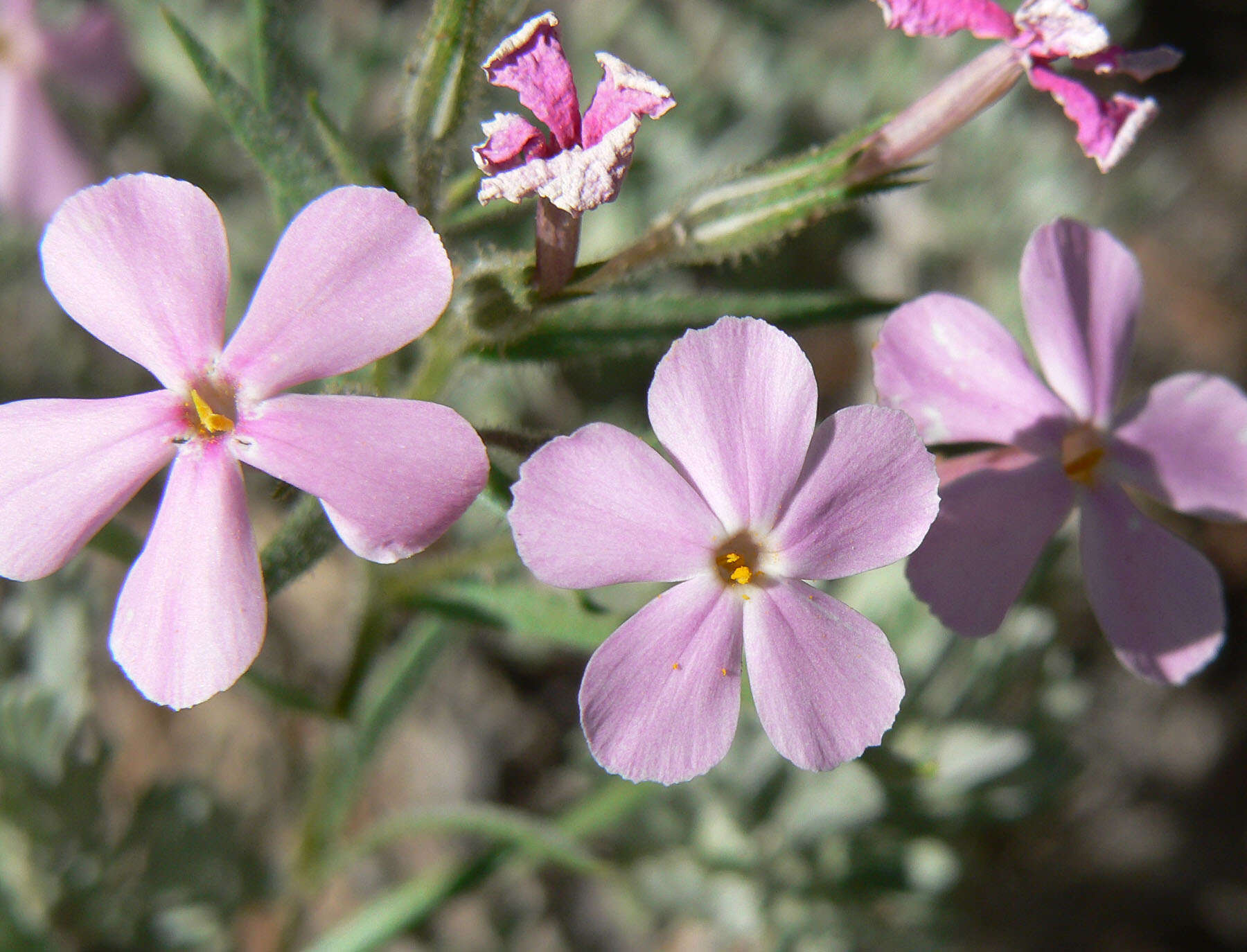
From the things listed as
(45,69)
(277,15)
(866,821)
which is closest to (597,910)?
(866,821)

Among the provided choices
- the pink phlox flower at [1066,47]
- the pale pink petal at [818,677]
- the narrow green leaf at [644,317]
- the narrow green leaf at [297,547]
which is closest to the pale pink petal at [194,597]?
the narrow green leaf at [297,547]

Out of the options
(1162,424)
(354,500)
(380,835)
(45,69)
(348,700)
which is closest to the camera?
(354,500)

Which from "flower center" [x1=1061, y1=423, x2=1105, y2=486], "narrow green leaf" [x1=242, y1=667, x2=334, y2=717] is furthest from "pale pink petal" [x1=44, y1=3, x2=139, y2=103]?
"flower center" [x1=1061, y1=423, x2=1105, y2=486]

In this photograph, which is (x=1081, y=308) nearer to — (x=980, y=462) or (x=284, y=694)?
(x=980, y=462)

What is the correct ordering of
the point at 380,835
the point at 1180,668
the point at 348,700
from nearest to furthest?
the point at 1180,668, the point at 348,700, the point at 380,835

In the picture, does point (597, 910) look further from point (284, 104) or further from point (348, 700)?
point (284, 104)

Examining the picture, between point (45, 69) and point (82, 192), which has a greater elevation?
point (82, 192)

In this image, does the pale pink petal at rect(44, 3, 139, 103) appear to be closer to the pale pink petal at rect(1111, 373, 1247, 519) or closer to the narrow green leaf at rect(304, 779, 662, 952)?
the narrow green leaf at rect(304, 779, 662, 952)
